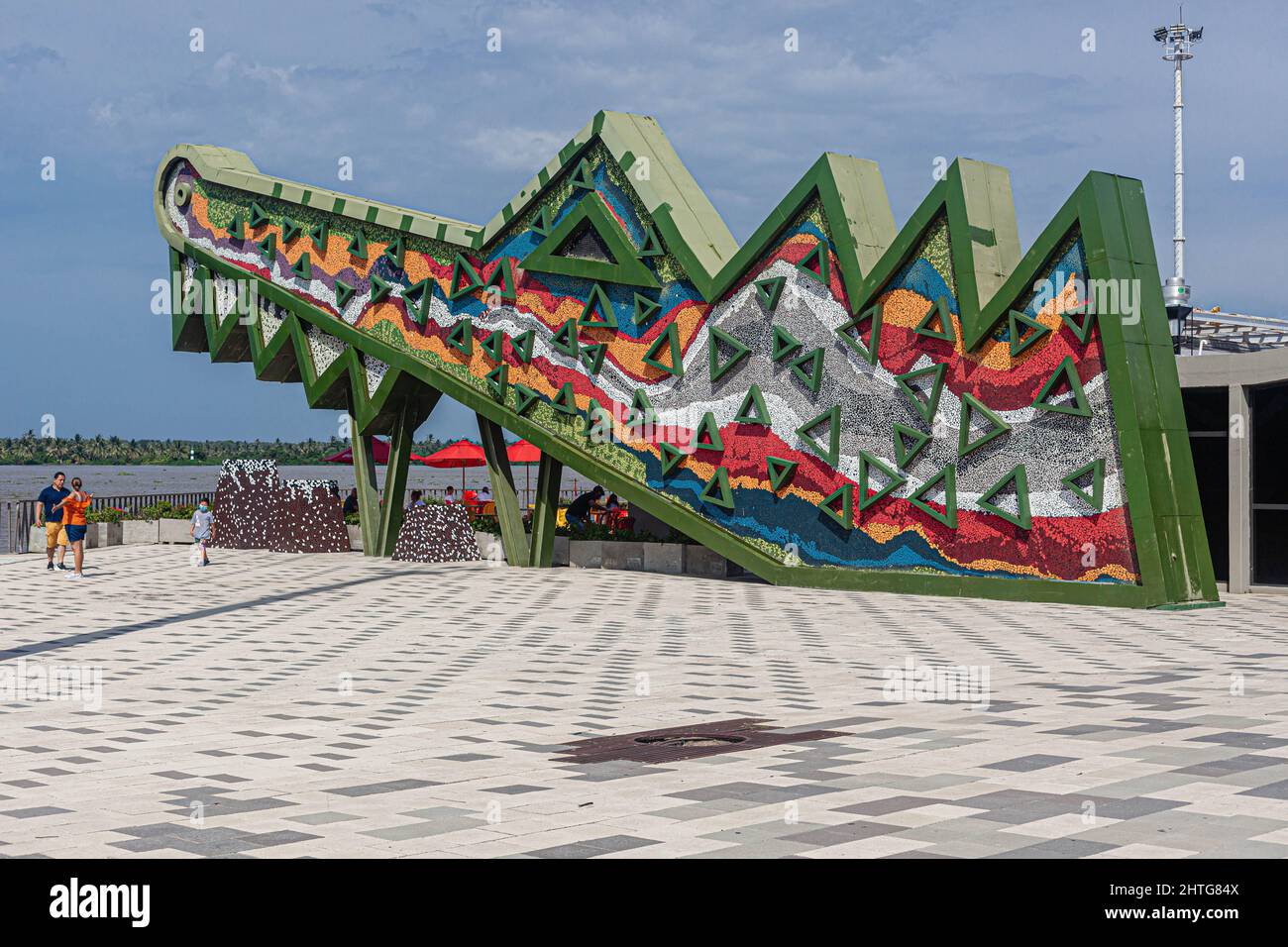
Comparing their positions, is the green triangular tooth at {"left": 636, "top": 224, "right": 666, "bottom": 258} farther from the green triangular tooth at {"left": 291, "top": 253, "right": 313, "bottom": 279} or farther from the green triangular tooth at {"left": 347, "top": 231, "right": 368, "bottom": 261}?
the green triangular tooth at {"left": 291, "top": 253, "right": 313, "bottom": 279}

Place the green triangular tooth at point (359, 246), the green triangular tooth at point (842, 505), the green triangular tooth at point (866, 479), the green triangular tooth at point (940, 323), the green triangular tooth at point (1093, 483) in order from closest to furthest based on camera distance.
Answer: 1. the green triangular tooth at point (1093, 483)
2. the green triangular tooth at point (940, 323)
3. the green triangular tooth at point (866, 479)
4. the green triangular tooth at point (842, 505)
5. the green triangular tooth at point (359, 246)

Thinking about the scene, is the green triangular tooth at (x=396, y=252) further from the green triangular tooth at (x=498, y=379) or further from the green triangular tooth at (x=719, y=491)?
the green triangular tooth at (x=719, y=491)

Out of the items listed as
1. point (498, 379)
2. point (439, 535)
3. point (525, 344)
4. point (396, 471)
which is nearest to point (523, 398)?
point (498, 379)

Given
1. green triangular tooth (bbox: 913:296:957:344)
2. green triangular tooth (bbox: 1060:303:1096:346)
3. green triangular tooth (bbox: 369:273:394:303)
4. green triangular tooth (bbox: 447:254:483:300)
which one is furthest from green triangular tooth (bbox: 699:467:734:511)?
green triangular tooth (bbox: 369:273:394:303)

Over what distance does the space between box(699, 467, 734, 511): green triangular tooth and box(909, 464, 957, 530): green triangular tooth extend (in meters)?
3.81

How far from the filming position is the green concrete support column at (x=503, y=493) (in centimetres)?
3094

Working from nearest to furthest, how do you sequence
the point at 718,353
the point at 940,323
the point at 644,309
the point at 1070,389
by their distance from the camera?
the point at 1070,389 → the point at 940,323 → the point at 718,353 → the point at 644,309

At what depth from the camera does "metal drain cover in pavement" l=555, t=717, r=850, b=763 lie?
33.8ft

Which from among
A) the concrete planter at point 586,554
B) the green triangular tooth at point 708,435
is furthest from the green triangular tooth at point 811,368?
the concrete planter at point 586,554

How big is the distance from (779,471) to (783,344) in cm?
217

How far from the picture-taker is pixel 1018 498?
2280 cm

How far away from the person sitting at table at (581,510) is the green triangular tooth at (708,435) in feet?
19.7

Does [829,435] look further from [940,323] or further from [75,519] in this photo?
[75,519]

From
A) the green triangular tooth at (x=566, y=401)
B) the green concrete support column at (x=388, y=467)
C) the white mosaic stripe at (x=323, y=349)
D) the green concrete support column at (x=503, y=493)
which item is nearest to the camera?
the green triangular tooth at (x=566, y=401)
